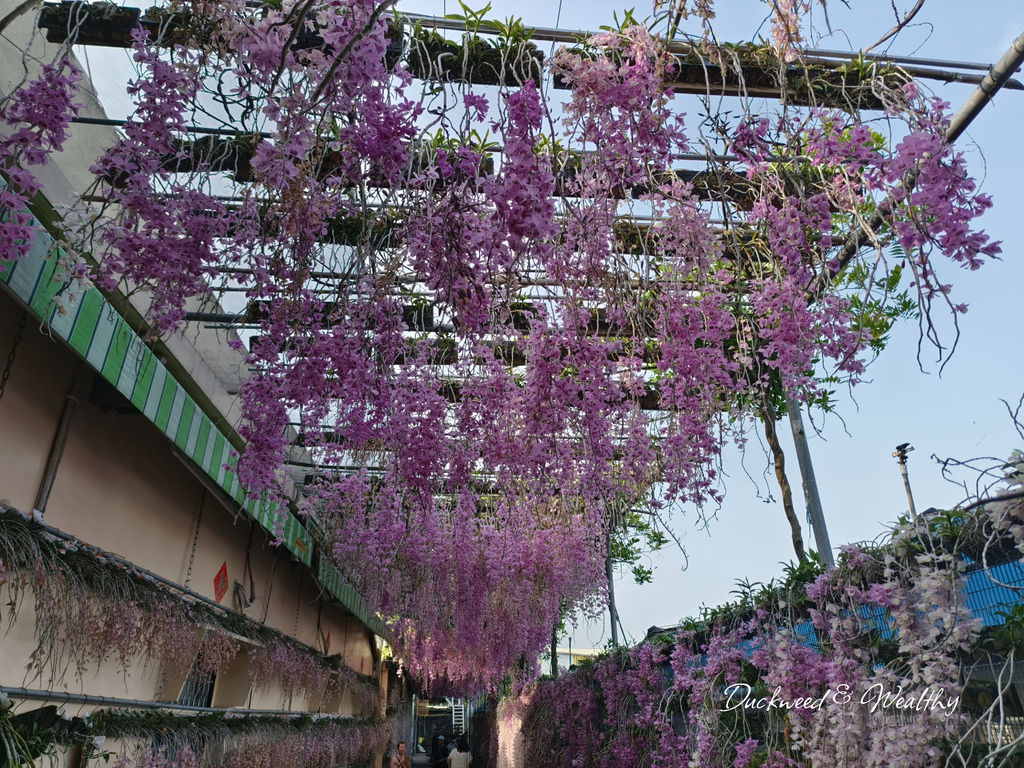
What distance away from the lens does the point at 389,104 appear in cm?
229

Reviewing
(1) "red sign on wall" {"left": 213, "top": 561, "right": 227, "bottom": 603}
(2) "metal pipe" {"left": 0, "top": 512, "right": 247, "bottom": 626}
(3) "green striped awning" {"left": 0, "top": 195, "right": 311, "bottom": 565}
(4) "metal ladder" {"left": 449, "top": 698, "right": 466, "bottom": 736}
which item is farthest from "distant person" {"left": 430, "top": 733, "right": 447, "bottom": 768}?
(4) "metal ladder" {"left": 449, "top": 698, "right": 466, "bottom": 736}

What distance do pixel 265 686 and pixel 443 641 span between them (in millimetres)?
3322

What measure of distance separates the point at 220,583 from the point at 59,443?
323cm

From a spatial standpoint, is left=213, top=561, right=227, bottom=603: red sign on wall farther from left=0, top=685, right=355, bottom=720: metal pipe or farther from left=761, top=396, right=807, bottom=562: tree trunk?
left=761, top=396, right=807, bottom=562: tree trunk

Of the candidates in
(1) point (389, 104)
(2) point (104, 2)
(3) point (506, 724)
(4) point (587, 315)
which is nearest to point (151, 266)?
(1) point (389, 104)

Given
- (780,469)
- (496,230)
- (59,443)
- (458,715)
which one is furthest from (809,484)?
(458,715)

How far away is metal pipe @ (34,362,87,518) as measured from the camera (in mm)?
3707

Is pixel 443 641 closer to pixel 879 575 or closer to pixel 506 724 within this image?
pixel 506 724

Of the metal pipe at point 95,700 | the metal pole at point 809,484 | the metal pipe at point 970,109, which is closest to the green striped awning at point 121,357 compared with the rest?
the metal pipe at point 95,700

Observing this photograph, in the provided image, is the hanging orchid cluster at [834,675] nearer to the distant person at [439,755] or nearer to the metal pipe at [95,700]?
the metal pipe at [95,700]

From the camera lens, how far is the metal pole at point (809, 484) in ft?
14.3

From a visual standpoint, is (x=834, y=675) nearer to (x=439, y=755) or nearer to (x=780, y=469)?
(x=780, y=469)

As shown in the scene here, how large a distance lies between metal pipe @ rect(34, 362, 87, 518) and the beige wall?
3 cm

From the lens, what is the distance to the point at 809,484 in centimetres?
474
